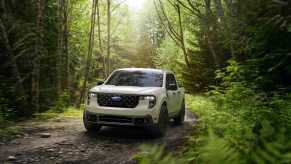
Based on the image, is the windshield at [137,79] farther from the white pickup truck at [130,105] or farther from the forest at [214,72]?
the forest at [214,72]

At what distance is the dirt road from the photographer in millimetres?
9461

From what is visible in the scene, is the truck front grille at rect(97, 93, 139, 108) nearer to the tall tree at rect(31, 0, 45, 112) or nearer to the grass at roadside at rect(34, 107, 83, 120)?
the grass at roadside at rect(34, 107, 83, 120)

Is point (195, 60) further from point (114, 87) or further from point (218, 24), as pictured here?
point (114, 87)

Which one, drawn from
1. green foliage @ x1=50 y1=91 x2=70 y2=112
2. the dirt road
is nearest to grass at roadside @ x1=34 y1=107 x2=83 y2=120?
green foliage @ x1=50 y1=91 x2=70 y2=112

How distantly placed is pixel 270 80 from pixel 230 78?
3970mm

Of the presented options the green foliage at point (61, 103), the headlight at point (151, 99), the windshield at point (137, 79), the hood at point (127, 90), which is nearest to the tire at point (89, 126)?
the hood at point (127, 90)

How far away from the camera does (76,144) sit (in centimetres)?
1109

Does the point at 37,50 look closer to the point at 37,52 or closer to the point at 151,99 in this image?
the point at 37,52

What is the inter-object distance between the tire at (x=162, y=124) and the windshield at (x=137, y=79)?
873mm

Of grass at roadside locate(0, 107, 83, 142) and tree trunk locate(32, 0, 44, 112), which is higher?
tree trunk locate(32, 0, 44, 112)

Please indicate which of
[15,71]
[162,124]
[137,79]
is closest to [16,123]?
[15,71]

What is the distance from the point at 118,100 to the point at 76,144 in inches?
67.6

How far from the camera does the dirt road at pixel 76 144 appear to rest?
31.0ft

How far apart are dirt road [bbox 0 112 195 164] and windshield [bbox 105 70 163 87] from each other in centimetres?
136
